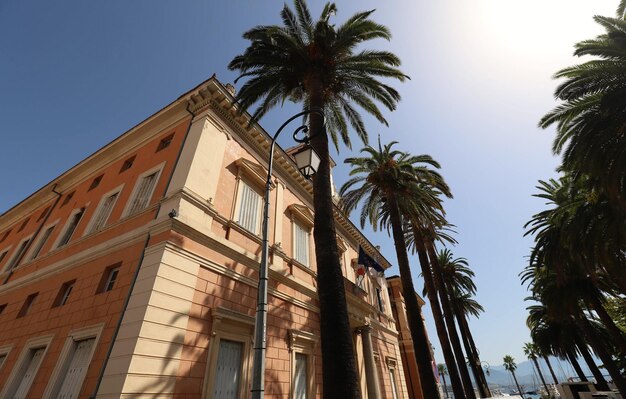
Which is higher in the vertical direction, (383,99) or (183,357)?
(383,99)

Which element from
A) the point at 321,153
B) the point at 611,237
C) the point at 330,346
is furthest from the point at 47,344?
the point at 611,237

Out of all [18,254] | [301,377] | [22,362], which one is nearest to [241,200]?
[301,377]

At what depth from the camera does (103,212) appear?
11.6 m

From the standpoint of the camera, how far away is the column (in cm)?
1446

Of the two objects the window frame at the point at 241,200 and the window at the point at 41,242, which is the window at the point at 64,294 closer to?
the window at the point at 41,242

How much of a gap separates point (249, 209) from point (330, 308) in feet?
19.2

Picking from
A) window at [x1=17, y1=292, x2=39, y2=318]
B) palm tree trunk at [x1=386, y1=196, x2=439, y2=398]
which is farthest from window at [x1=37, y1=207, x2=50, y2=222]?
palm tree trunk at [x1=386, y1=196, x2=439, y2=398]

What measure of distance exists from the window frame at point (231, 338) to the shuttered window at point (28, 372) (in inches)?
202

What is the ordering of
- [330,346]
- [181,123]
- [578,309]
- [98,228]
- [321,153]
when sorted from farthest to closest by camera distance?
1. [578,309]
2. [181,123]
3. [98,228]
4. [321,153]
5. [330,346]

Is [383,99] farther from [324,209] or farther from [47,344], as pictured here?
[47,344]

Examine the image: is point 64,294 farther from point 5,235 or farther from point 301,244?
point 5,235

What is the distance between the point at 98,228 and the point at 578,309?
1259 inches

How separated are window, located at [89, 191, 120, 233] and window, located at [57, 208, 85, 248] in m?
1.72

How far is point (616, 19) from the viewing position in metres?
10.5
